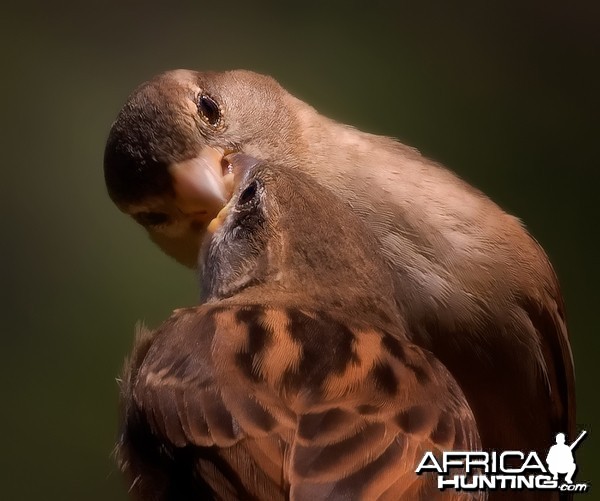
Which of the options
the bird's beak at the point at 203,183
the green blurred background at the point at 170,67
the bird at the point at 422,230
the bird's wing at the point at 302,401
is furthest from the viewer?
the green blurred background at the point at 170,67

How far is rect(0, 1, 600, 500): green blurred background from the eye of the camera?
85.7 inches

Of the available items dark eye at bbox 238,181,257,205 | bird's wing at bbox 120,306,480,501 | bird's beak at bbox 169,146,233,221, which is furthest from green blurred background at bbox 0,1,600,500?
bird's wing at bbox 120,306,480,501

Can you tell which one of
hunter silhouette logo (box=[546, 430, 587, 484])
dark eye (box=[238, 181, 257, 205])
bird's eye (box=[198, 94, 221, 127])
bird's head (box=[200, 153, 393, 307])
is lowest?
hunter silhouette logo (box=[546, 430, 587, 484])

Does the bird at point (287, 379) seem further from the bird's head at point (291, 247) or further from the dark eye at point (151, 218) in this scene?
the dark eye at point (151, 218)

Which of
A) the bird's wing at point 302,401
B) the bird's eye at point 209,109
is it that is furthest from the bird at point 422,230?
the bird's wing at point 302,401

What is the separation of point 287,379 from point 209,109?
0.91 meters

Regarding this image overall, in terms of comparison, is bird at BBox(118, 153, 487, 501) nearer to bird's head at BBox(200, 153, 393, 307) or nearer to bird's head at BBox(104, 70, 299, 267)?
bird's head at BBox(200, 153, 393, 307)

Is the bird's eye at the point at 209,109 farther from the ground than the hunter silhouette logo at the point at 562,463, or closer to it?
farther from the ground

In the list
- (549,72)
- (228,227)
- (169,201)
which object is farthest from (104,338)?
(549,72)

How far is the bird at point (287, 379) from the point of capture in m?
1.03

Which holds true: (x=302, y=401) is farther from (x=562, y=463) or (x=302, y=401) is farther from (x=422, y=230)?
(x=422, y=230)

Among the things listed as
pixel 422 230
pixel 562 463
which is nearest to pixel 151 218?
pixel 422 230

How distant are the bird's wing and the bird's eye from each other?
0.69 metres

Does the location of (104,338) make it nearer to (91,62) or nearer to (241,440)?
(91,62)
